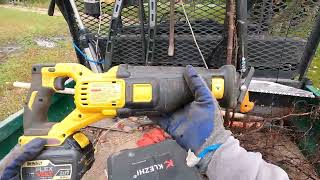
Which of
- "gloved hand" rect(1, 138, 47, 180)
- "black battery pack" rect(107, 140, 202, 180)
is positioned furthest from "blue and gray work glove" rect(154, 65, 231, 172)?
"gloved hand" rect(1, 138, 47, 180)

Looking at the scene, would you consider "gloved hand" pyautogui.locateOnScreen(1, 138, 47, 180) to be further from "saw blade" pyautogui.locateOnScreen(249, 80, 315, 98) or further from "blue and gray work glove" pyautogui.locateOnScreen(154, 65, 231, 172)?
"saw blade" pyautogui.locateOnScreen(249, 80, 315, 98)

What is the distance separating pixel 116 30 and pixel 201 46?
0.50m

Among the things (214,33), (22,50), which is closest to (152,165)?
(214,33)

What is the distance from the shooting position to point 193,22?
2150 millimetres

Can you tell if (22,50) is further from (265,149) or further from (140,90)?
(140,90)

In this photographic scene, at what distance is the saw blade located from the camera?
2072 mm

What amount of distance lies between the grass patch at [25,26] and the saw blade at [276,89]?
4.41 m

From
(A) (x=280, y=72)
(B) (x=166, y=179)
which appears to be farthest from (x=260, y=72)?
(B) (x=166, y=179)

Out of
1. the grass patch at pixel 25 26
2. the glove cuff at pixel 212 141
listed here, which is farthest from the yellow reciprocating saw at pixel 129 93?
the grass patch at pixel 25 26

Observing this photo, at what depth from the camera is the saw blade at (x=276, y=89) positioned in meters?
2.07

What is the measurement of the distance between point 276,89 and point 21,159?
1373 mm

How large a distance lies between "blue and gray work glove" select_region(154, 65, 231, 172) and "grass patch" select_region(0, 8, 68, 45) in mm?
4998

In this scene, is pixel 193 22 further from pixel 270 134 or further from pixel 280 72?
pixel 270 134

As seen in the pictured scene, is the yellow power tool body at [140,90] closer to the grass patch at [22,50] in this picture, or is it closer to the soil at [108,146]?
the soil at [108,146]
